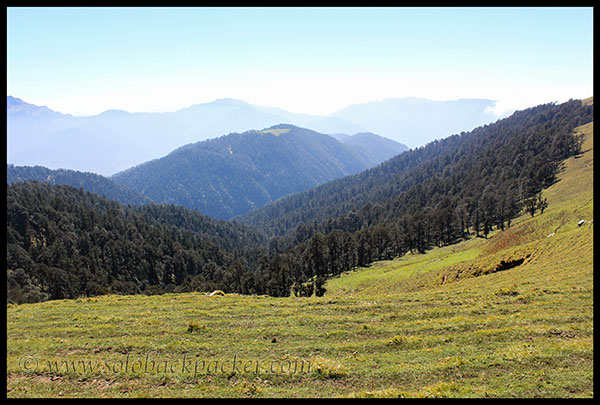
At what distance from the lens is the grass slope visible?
13.9m

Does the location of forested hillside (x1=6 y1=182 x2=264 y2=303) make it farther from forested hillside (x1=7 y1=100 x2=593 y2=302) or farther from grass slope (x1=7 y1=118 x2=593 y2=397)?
grass slope (x1=7 y1=118 x2=593 y2=397)

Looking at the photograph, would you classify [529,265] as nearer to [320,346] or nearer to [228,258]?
[320,346]

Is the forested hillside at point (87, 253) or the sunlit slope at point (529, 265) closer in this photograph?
the sunlit slope at point (529, 265)

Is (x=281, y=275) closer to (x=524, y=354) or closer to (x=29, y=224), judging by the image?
(x=524, y=354)

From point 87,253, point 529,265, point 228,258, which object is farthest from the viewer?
point 228,258

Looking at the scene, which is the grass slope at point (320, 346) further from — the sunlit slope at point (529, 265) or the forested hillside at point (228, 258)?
the forested hillside at point (228, 258)

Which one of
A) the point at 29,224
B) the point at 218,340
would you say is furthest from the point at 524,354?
the point at 29,224

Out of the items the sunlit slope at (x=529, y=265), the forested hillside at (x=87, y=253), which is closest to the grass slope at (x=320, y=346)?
the sunlit slope at (x=529, y=265)

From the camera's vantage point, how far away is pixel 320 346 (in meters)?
18.8

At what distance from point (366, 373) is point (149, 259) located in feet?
608

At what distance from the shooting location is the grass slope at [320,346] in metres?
13.9

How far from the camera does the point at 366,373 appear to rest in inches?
590

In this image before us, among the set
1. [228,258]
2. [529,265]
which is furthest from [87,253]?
[529,265]

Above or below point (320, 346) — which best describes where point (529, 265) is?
below
